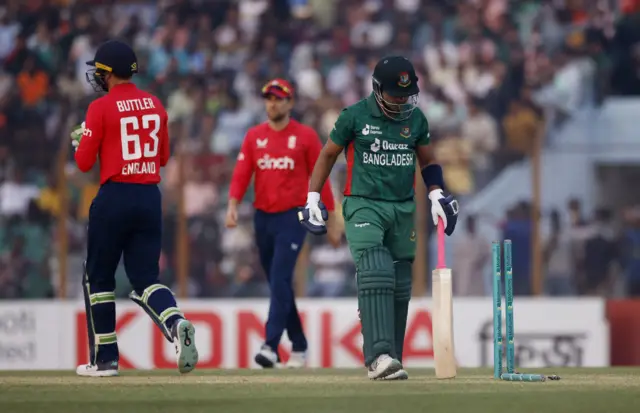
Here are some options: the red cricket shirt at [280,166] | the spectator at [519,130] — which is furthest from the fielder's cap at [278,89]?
the spectator at [519,130]

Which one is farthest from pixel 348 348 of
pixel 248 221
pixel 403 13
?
pixel 403 13

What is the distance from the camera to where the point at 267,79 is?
1900cm

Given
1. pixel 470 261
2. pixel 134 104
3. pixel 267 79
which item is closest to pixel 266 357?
pixel 134 104

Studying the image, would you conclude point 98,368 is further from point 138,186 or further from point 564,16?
point 564,16

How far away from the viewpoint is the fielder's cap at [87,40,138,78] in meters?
9.23

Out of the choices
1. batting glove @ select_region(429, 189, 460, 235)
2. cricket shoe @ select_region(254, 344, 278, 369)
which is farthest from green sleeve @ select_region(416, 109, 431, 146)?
cricket shoe @ select_region(254, 344, 278, 369)

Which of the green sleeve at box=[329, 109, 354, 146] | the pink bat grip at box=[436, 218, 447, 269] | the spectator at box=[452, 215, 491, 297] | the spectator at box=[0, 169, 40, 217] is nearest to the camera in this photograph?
the pink bat grip at box=[436, 218, 447, 269]

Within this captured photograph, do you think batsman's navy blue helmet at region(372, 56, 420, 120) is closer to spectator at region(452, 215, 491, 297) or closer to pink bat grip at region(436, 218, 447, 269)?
pink bat grip at region(436, 218, 447, 269)

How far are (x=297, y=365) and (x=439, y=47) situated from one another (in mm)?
8829

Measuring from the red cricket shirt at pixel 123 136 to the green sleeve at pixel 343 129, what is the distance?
124 cm

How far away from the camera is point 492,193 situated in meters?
Answer: 16.1

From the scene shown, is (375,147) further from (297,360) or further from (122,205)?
(297,360)

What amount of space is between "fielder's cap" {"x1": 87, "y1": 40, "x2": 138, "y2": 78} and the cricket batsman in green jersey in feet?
4.74

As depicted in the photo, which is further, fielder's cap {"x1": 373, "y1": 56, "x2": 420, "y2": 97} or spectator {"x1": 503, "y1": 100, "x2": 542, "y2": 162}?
spectator {"x1": 503, "y1": 100, "x2": 542, "y2": 162}
